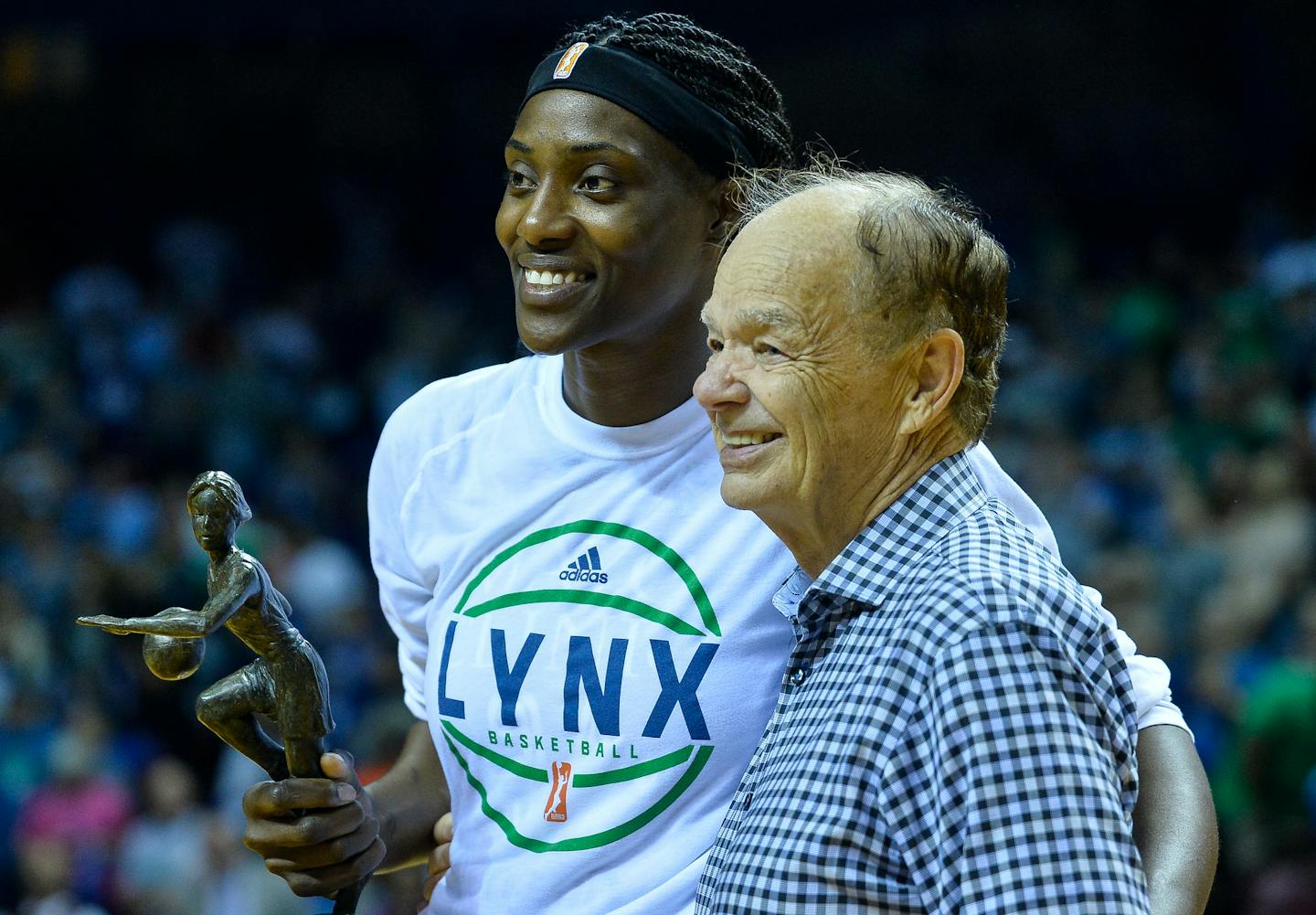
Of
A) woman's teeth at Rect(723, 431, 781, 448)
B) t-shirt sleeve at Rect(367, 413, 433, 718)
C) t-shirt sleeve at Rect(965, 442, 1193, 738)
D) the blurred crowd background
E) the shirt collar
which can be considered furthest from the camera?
the blurred crowd background

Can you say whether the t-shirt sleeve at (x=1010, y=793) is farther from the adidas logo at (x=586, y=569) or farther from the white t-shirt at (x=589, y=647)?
the adidas logo at (x=586, y=569)

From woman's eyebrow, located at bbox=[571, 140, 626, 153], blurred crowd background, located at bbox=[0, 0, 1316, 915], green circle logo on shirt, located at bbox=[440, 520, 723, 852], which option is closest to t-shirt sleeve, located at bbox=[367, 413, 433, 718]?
green circle logo on shirt, located at bbox=[440, 520, 723, 852]

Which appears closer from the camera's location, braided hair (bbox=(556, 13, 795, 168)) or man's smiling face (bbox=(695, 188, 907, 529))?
man's smiling face (bbox=(695, 188, 907, 529))

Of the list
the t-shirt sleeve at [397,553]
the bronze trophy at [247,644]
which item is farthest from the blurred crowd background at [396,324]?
the bronze trophy at [247,644]

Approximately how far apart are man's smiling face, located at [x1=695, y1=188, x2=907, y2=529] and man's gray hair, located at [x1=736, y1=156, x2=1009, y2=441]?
0.02 m

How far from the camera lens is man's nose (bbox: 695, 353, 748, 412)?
164 cm

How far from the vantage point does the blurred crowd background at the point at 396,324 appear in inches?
212

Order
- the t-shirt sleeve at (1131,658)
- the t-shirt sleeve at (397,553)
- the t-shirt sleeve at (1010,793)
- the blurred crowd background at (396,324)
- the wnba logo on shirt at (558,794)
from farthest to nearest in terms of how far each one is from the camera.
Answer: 1. the blurred crowd background at (396,324)
2. the t-shirt sleeve at (397,553)
3. the wnba logo on shirt at (558,794)
4. the t-shirt sleeve at (1131,658)
5. the t-shirt sleeve at (1010,793)

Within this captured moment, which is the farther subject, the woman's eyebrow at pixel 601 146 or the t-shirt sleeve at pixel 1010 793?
the woman's eyebrow at pixel 601 146

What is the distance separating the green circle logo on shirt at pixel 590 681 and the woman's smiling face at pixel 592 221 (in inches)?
10.5

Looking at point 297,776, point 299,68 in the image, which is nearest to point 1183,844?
point 297,776

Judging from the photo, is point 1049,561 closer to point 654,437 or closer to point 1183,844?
point 1183,844

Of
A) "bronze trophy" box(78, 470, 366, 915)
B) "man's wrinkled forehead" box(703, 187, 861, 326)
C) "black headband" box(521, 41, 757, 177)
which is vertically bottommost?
"bronze trophy" box(78, 470, 366, 915)

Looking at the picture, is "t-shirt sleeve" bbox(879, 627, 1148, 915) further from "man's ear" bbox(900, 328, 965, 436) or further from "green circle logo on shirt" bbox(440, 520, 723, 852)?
"green circle logo on shirt" bbox(440, 520, 723, 852)
